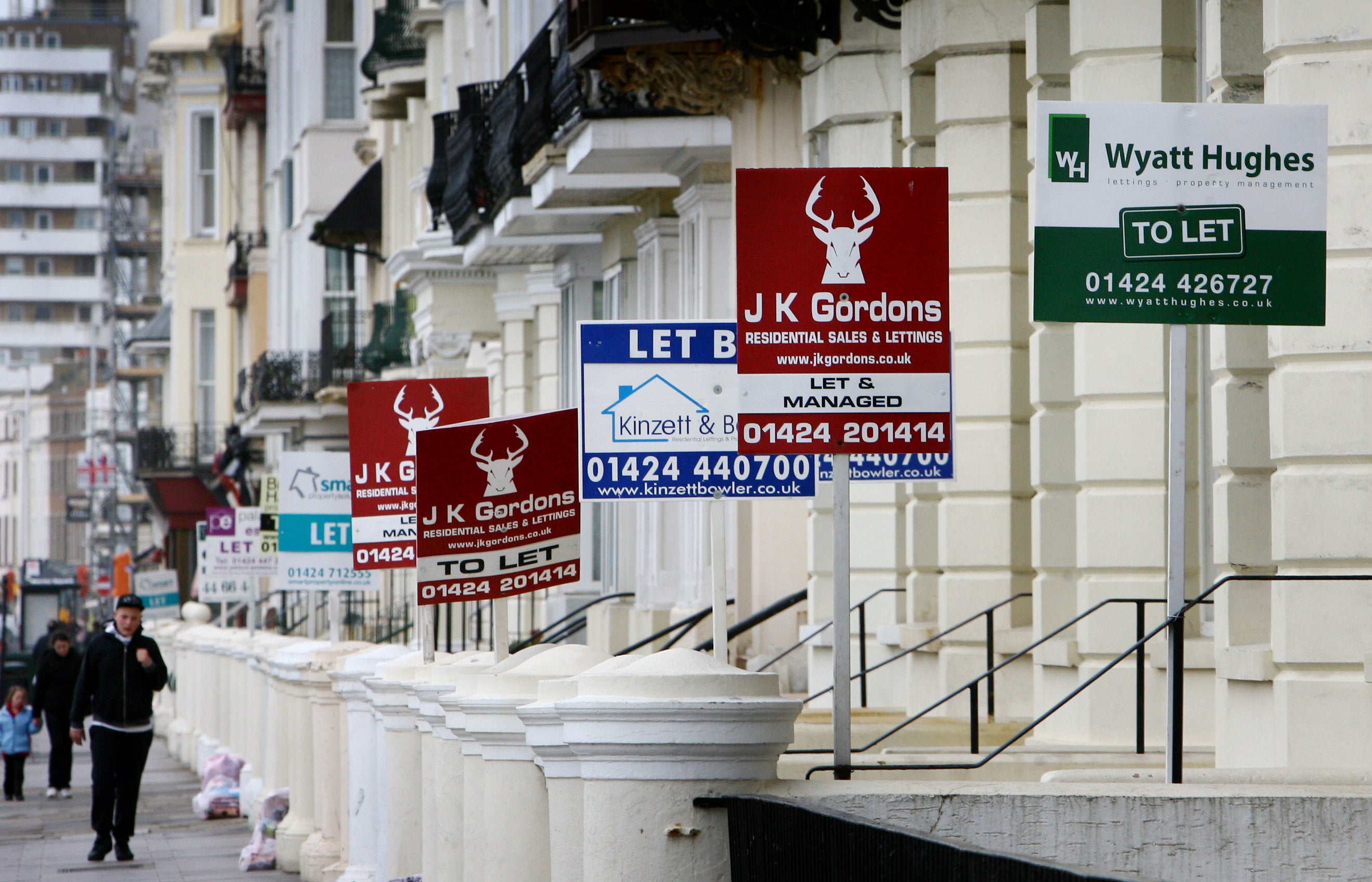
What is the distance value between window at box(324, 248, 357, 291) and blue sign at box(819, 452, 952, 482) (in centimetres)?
3488

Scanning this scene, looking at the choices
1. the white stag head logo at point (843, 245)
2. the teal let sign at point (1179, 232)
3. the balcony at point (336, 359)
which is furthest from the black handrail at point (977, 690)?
the balcony at point (336, 359)

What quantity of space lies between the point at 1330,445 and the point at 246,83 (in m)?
48.1

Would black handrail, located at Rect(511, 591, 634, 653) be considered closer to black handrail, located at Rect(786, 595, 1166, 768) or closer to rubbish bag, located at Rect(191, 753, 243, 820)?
rubbish bag, located at Rect(191, 753, 243, 820)

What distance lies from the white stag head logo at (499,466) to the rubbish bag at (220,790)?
498 inches

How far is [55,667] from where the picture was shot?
2597 cm

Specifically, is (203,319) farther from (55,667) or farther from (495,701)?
(495,701)

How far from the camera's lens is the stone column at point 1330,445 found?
32.3 feet

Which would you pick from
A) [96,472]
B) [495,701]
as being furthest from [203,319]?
[495,701]

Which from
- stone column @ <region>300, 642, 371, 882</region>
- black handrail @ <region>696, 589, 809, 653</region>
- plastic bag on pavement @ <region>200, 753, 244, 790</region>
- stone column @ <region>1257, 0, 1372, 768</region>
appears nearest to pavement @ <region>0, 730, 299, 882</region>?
plastic bag on pavement @ <region>200, 753, 244, 790</region>

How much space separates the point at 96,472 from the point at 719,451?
315 ft

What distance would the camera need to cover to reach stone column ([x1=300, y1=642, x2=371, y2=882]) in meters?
15.1

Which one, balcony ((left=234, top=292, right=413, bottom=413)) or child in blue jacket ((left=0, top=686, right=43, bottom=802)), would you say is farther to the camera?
balcony ((left=234, top=292, right=413, bottom=413))

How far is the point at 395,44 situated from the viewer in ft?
113

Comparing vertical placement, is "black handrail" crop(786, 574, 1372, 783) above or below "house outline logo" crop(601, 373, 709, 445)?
below
